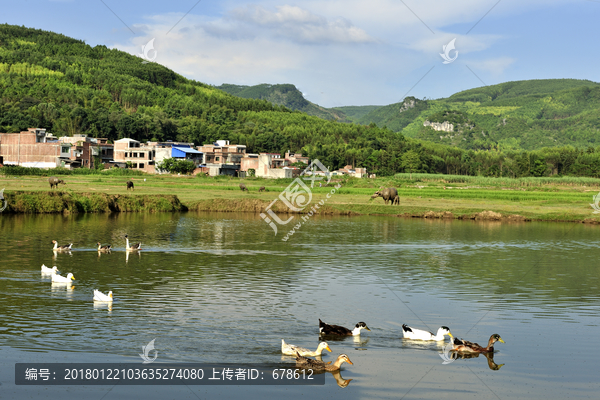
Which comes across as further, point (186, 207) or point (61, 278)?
point (186, 207)

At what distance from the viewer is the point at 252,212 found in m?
55.4

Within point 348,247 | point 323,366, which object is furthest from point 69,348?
point 348,247

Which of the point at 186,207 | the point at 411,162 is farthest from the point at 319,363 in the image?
the point at 411,162

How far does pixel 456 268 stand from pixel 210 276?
482 inches

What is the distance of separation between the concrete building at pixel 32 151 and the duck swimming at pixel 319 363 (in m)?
98.9

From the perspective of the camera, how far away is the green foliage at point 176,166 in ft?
351

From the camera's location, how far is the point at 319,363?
42.5ft

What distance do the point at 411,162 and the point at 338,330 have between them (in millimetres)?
142674

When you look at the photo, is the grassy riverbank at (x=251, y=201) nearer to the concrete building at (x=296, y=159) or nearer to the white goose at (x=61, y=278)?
the white goose at (x=61, y=278)

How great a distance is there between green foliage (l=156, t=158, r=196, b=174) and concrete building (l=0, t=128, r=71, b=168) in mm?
17194

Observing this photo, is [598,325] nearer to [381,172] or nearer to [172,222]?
[172,222]

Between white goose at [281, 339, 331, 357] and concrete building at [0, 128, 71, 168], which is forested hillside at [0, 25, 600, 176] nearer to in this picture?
concrete building at [0, 128, 71, 168]

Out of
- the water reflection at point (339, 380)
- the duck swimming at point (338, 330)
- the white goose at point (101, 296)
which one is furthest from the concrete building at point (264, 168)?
the water reflection at point (339, 380)

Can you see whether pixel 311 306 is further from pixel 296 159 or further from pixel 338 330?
pixel 296 159
